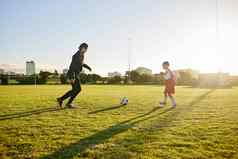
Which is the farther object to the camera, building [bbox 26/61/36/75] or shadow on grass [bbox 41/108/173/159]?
building [bbox 26/61/36/75]

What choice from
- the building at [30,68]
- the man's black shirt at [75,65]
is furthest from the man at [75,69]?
the building at [30,68]

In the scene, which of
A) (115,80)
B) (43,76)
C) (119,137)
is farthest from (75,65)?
(43,76)

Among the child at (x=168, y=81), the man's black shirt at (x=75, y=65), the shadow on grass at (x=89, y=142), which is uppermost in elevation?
the man's black shirt at (x=75, y=65)

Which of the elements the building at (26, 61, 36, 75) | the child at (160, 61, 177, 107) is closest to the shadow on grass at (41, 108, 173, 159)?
the child at (160, 61, 177, 107)

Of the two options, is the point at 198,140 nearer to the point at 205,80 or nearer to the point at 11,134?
the point at 11,134

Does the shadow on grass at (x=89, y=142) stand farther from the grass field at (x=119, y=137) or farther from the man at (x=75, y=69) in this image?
the man at (x=75, y=69)

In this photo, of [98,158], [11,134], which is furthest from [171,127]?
[11,134]

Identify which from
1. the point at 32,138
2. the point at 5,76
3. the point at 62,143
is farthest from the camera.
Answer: the point at 5,76

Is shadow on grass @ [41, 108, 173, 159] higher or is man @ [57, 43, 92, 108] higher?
man @ [57, 43, 92, 108]

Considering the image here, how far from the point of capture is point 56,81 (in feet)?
162

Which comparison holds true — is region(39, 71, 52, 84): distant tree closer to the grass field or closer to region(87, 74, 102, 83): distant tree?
region(87, 74, 102, 83): distant tree

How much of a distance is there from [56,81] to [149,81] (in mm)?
18519

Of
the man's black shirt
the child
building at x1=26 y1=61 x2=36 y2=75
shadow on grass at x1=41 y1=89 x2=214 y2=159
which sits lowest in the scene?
shadow on grass at x1=41 y1=89 x2=214 y2=159

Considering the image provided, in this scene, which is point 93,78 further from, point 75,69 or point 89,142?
point 89,142
